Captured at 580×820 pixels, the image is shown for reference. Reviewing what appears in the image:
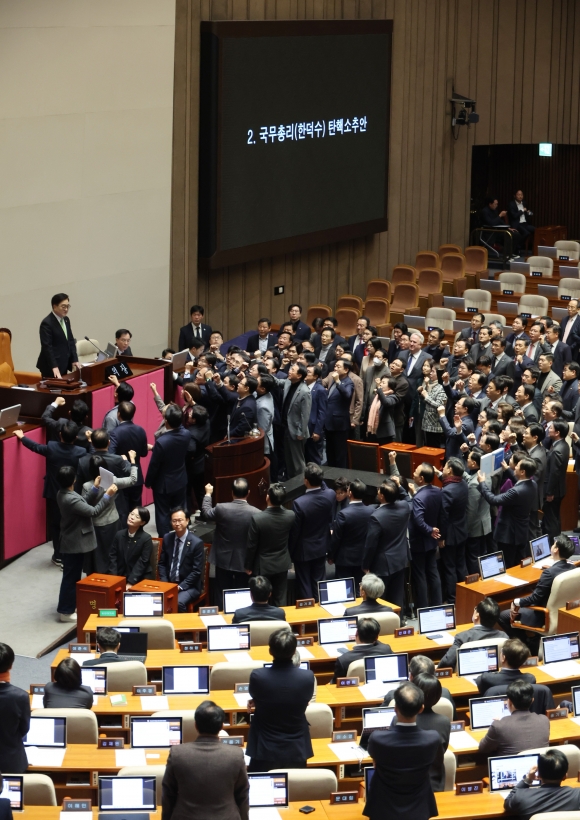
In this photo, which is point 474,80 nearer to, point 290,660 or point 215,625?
point 215,625

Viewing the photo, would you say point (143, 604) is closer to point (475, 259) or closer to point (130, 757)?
point (130, 757)

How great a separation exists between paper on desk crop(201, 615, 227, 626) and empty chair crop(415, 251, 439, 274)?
11.4m

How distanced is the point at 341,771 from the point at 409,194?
13868 millimetres

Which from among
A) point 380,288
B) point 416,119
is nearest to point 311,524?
point 380,288

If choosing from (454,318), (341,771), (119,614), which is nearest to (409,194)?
(454,318)

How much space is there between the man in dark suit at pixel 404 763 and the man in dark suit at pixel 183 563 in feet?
12.0

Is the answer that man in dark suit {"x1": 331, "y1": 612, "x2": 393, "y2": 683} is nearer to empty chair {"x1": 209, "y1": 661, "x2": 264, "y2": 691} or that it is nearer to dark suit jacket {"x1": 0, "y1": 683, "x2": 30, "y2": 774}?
empty chair {"x1": 209, "y1": 661, "x2": 264, "y2": 691}

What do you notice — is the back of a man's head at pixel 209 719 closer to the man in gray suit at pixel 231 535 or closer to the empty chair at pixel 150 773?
the empty chair at pixel 150 773

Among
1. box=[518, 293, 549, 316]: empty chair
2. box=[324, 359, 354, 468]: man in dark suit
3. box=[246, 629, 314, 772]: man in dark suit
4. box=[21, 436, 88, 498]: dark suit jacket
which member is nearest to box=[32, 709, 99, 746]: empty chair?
box=[246, 629, 314, 772]: man in dark suit

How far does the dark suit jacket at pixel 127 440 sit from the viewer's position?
959cm

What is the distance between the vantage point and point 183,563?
8680 mm

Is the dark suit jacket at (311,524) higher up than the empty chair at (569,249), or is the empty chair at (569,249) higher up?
the empty chair at (569,249)

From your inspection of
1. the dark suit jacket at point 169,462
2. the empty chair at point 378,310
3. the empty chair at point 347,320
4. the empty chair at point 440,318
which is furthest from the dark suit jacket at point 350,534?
the empty chair at point 378,310

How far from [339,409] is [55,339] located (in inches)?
110
